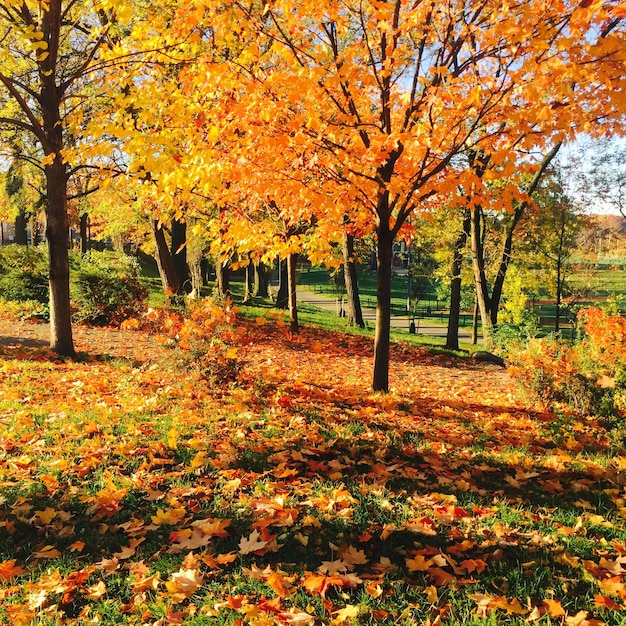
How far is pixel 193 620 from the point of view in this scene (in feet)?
8.46

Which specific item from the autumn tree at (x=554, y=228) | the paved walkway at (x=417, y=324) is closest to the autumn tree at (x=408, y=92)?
the autumn tree at (x=554, y=228)

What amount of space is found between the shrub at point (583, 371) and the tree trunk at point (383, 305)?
6.36 ft

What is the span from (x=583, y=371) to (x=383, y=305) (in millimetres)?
2890

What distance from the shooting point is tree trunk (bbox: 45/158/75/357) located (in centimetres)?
894

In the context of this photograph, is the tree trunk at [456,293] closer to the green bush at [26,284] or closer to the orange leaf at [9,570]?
the green bush at [26,284]

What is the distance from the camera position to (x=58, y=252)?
9.05 metres

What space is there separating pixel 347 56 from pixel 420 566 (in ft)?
17.6

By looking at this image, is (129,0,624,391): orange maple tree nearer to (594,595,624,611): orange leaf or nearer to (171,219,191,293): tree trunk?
(594,595,624,611): orange leaf

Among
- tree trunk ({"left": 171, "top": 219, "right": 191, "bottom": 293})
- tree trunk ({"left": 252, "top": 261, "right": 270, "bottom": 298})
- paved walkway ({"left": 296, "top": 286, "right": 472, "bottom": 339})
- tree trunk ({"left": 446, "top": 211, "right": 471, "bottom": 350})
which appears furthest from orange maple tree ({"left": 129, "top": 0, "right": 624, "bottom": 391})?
paved walkway ({"left": 296, "top": 286, "right": 472, "bottom": 339})

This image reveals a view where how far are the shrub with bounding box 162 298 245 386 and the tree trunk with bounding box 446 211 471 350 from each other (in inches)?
630

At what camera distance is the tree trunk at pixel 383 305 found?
7.40 meters

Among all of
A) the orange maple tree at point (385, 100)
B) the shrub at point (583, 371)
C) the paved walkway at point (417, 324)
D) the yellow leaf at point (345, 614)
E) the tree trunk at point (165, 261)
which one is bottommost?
the paved walkway at point (417, 324)

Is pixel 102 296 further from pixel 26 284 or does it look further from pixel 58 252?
pixel 58 252

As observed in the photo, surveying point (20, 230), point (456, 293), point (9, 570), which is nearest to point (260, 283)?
point (20, 230)
